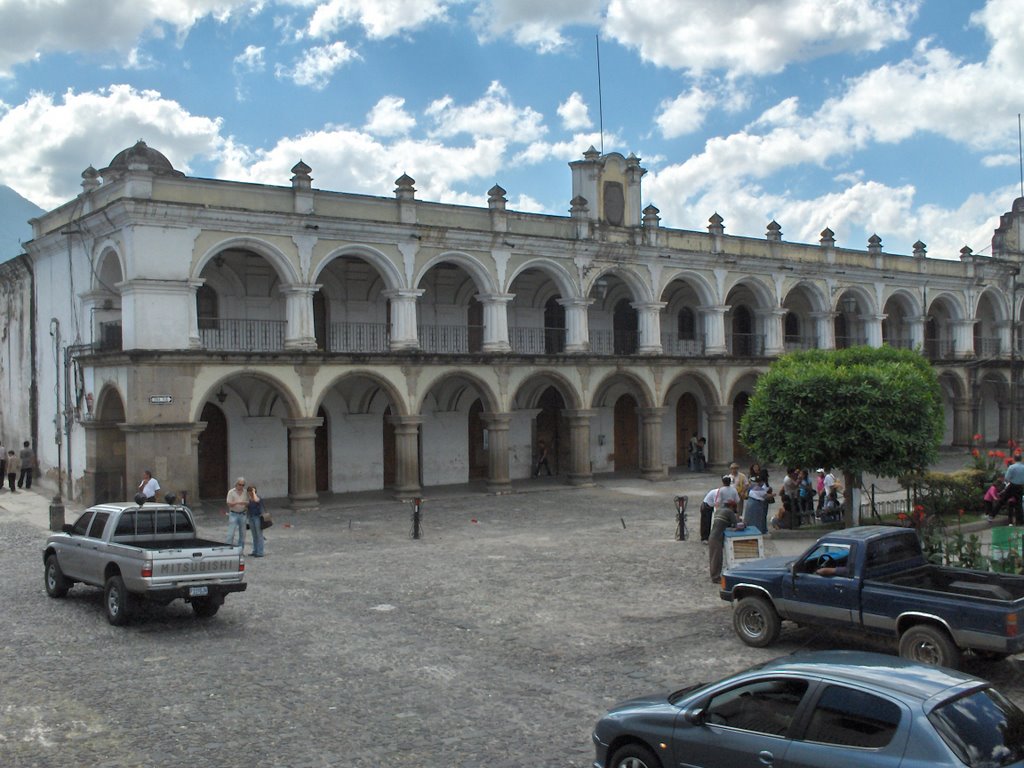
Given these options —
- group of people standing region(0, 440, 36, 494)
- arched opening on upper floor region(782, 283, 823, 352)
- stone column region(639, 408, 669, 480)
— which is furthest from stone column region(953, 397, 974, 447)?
group of people standing region(0, 440, 36, 494)

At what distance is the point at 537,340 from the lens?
29.5 m

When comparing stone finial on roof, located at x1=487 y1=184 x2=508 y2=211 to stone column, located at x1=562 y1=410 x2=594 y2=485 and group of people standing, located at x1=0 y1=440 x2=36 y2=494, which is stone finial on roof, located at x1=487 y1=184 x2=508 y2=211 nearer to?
stone column, located at x1=562 y1=410 x2=594 y2=485

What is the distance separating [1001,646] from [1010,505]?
10145mm

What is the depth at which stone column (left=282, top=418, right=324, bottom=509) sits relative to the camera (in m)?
22.7

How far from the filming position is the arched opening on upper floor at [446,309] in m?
27.3

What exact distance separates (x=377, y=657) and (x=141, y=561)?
3.02m

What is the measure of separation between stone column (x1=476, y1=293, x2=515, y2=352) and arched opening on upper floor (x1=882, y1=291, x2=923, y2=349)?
1666 cm

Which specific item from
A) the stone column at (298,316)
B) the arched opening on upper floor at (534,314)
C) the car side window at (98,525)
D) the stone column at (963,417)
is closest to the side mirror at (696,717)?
the car side window at (98,525)

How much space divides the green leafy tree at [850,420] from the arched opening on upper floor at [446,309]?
11.8 meters

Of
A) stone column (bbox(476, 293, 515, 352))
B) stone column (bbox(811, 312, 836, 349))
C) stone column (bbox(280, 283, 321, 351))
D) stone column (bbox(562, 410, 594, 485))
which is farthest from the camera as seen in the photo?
stone column (bbox(811, 312, 836, 349))

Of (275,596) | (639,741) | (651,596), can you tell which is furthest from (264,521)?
(639,741)

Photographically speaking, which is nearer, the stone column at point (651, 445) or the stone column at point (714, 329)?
the stone column at point (651, 445)

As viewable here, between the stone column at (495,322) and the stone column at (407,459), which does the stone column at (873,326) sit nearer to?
the stone column at (495,322)

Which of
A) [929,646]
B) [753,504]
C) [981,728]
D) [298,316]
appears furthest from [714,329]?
[981,728]
